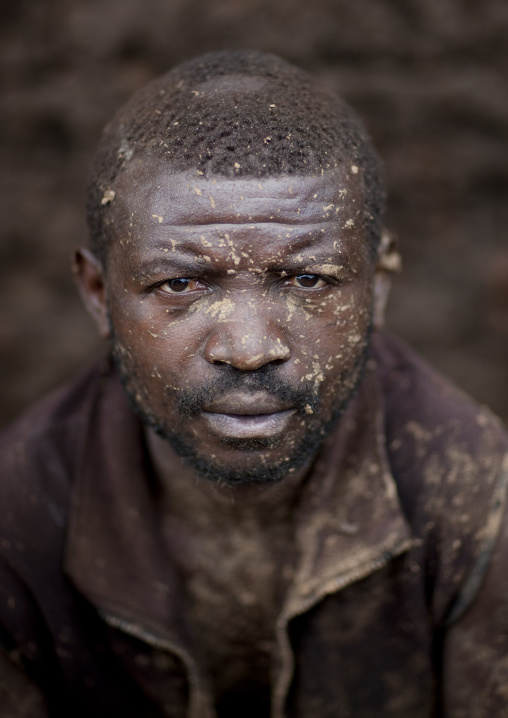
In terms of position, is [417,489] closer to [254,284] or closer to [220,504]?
[220,504]

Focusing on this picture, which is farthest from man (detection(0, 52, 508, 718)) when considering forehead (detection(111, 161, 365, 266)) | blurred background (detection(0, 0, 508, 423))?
blurred background (detection(0, 0, 508, 423))

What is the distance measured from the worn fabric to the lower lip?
0.37 m

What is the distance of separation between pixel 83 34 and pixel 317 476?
2308 millimetres

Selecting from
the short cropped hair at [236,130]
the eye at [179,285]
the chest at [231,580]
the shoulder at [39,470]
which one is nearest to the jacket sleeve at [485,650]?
the chest at [231,580]

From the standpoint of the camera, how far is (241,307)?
1660 millimetres

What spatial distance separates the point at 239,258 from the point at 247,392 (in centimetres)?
29

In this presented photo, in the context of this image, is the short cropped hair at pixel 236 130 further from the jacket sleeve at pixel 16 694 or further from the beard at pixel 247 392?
the jacket sleeve at pixel 16 694

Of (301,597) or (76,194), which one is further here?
(76,194)

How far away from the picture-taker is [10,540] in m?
2.01

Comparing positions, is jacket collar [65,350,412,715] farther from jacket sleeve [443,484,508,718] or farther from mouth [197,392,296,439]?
mouth [197,392,296,439]

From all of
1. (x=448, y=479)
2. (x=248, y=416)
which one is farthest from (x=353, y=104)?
(x=248, y=416)

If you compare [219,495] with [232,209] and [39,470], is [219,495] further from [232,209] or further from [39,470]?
[232,209]

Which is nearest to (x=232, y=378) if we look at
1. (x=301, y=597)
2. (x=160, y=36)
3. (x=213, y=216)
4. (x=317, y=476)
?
(x=213, y=216)

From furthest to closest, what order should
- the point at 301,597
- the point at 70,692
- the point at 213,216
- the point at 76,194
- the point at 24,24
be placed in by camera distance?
the point at 76,194 → the point at 24,24 → the point at 70,692 → the point at 301,597 → the point at 213,216
